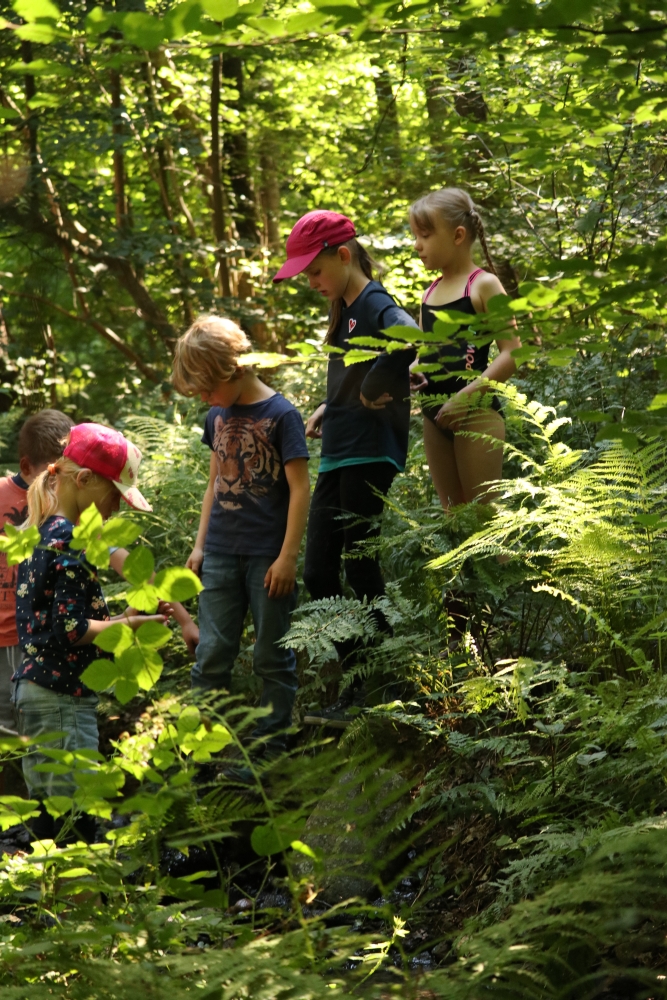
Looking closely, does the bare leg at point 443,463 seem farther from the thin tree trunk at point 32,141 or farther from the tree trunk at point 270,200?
the tree trunk at point 270,200

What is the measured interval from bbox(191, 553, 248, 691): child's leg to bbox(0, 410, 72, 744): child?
0.89 metres

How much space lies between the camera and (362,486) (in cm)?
427

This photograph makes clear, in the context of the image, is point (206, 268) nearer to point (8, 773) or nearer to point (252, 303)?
point (252, 303)

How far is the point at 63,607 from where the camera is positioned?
11.3ft

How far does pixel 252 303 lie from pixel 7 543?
8.48 m

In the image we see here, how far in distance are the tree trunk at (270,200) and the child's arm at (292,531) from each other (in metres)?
8.52

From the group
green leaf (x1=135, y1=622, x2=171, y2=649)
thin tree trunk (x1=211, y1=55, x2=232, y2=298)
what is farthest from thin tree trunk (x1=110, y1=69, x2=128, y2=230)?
green leaf (x1=135, y1=622, x2=171, y2=649)

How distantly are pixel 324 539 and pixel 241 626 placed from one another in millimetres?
554

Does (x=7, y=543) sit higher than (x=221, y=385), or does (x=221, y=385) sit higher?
(x=221, y=385)

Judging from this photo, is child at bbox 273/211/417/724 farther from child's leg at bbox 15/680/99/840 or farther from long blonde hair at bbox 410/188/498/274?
child's leg at bbox 15/680/99/840

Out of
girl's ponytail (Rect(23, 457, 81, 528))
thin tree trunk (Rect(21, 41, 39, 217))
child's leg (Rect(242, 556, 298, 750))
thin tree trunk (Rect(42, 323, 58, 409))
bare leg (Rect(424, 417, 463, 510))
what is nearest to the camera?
girl's ponytail (Rect(23, 457, 81, 528))

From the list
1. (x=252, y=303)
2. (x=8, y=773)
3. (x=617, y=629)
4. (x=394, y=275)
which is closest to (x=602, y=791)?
(x=617, y=629)

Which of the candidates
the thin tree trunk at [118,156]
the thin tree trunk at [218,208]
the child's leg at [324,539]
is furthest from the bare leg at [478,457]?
the thin tree trunk at [218,208]

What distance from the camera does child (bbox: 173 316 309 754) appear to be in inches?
163
